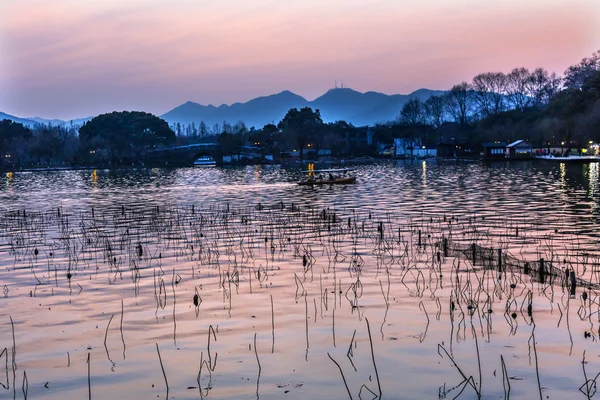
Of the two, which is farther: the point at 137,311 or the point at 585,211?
the point at 585,211

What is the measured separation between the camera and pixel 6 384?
10.4m

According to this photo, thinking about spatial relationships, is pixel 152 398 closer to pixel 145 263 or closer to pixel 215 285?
pixel 215 285

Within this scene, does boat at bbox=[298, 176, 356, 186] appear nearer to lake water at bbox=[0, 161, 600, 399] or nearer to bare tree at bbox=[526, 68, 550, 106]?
lake water at bbox=[0, 161, 600, 399]

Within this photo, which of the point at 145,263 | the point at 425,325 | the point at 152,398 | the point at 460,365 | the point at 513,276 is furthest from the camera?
the point at 145,263

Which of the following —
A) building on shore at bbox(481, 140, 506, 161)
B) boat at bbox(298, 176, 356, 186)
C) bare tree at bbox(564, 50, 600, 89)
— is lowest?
boat at bbox(298, 176, 356, 186)

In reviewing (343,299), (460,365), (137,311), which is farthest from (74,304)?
(460,365)

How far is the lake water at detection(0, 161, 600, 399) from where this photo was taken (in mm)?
10375

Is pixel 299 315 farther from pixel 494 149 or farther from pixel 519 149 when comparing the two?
pixel 494 149

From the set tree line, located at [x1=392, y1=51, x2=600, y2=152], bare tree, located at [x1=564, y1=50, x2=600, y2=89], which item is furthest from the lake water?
bare tree, located at [x1=564, y1=50, x2=600, y2=89]

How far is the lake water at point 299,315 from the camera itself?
10375mm

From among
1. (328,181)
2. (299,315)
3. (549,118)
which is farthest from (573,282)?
(549,118)

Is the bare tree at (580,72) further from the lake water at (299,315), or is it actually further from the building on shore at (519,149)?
the lake water at (299,315)

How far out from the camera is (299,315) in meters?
14.2

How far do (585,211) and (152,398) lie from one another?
104 ft
